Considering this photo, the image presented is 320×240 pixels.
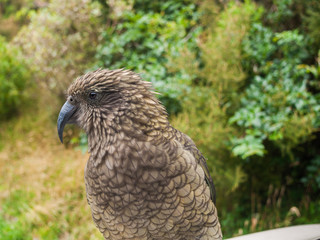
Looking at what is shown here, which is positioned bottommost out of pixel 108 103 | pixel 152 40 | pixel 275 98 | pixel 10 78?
pixel 10 78

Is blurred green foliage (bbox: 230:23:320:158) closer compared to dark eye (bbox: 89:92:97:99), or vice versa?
dark eye (bbox: 89:92:97:99)

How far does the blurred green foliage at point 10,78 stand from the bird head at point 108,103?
5436mm

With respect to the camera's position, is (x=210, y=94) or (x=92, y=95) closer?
(x=92, y=95)

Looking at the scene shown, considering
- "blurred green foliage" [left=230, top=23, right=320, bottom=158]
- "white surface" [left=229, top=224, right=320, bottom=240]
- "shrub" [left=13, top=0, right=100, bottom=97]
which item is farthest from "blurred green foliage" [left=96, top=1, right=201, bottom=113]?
"white surface" [left=229, top=224, right=320, bottom=240]

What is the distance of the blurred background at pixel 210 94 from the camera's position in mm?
2996

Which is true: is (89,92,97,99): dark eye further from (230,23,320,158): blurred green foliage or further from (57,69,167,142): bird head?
(230,23,320,158): blurred green foliage

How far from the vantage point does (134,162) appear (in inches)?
55.2

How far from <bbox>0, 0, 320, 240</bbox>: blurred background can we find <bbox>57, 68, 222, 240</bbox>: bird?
129 centimetres

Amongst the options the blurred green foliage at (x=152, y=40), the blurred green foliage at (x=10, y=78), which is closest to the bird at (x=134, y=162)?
the blurred green foliage at (x=152, y=40)

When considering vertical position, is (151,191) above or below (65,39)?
below

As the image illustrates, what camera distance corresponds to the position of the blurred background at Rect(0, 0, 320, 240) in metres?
3.00

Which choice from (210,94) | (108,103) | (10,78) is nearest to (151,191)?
(108,103)

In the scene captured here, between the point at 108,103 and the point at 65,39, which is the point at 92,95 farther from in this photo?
the point at 65,39

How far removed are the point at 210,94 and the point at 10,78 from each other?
5203mm
